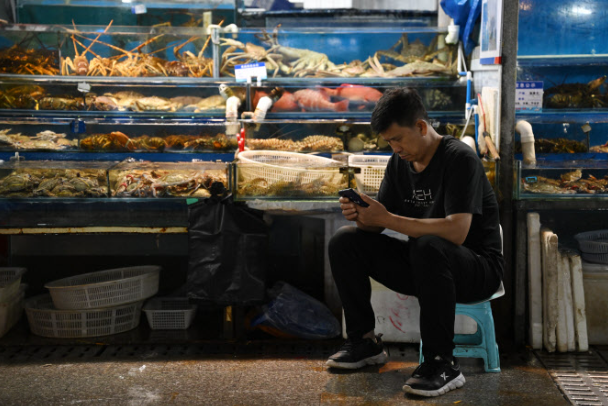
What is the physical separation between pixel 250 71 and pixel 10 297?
2.34 meters

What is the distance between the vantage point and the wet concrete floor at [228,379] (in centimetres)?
336

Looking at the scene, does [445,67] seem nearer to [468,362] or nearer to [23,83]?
[468,362]

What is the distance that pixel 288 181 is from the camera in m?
4.35

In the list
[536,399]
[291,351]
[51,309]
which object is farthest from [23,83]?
[536,399]

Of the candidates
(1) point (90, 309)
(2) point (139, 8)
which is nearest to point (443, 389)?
(1) point (90, 309)

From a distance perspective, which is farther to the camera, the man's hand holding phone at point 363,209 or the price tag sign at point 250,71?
the price tag sign at point 250,71

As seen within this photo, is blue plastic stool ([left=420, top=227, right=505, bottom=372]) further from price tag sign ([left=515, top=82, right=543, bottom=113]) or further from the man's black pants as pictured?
price tag sign ([left=515, top=82, right=543, bottom=113])

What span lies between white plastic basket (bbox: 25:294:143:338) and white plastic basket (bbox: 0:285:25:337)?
0.11 m

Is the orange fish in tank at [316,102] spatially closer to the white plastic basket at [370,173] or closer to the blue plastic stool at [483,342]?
the white plastic basket at [370,173]

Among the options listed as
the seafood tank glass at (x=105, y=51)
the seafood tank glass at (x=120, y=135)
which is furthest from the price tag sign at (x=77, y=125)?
the seafood tank glass at (x=105, y=51)

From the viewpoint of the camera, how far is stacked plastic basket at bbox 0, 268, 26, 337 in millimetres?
4398

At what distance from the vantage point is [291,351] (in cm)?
412

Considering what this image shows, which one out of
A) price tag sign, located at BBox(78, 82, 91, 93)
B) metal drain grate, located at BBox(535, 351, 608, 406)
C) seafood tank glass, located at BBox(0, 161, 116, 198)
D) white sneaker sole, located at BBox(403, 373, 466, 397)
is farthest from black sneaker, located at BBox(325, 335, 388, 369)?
price tag sign, located at BBox(78, 82, 91, 93)

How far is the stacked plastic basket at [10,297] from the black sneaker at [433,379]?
105 inches
